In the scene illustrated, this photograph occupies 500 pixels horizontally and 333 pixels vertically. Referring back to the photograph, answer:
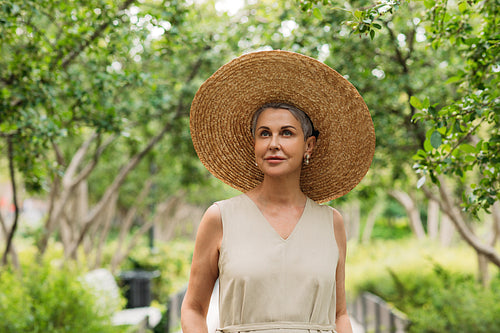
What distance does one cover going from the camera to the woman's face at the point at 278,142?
2.41 metres

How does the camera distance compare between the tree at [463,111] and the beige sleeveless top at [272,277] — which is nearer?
the beige sleeveless top at [272,277]

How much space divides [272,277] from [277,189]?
0.46 m

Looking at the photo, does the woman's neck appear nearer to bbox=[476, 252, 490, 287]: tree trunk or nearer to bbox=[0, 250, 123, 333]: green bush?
bbox=[0, 250, 123, 333]: green bush

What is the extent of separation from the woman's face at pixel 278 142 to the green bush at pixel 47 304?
424 centimetres

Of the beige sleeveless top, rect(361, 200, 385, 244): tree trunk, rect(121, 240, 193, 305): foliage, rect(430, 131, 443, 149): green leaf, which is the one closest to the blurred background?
rect(430, 131, 443, 149): green leaf

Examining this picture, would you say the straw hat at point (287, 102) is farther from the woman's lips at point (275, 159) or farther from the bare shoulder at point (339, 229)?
the woman's lips at point (275, 159)

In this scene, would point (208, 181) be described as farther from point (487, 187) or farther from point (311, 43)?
point (487, 187)

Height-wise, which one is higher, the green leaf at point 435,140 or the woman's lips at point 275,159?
the green leaf at point 435,140

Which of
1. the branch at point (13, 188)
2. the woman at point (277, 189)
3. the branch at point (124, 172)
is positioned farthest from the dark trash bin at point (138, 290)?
the woman at point (277, 189)

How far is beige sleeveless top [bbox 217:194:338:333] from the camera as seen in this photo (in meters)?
2.26

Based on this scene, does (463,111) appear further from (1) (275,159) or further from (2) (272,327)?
(2) (272,327)

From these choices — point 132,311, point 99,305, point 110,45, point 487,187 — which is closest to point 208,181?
point 132,311

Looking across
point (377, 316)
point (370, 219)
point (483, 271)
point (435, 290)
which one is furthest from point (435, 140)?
point (370, 219)

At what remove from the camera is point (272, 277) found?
2279mm
